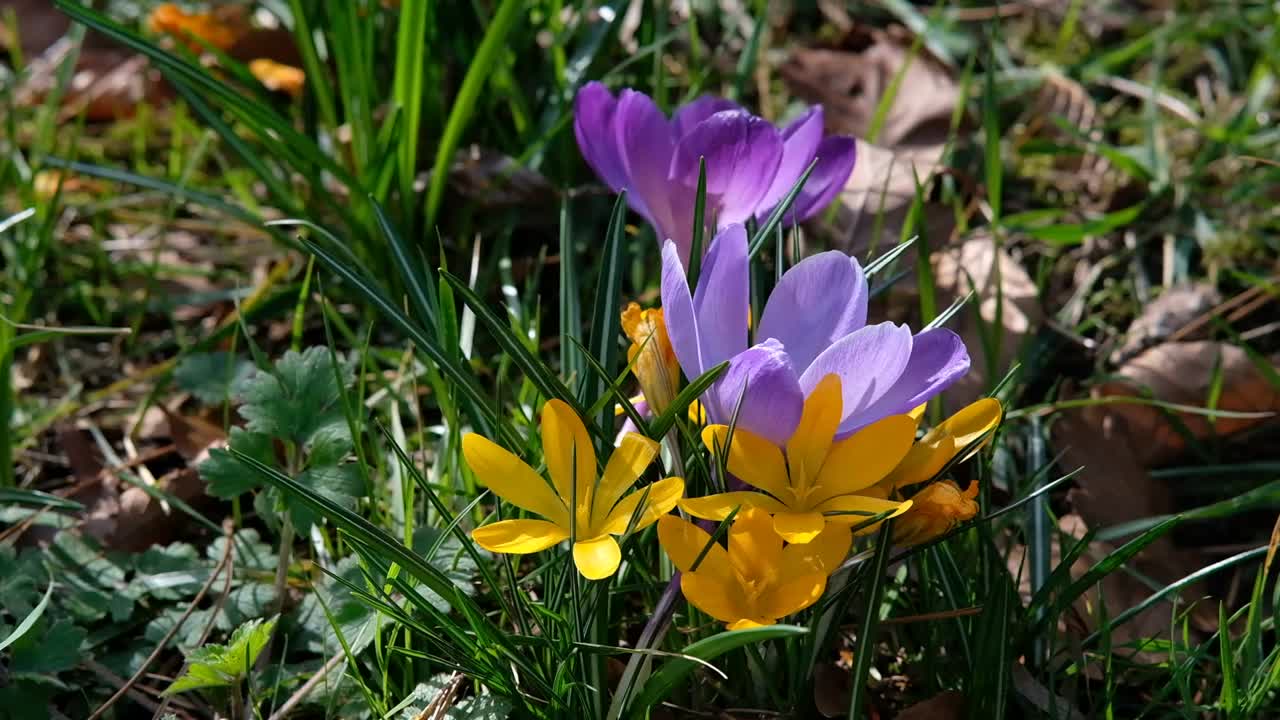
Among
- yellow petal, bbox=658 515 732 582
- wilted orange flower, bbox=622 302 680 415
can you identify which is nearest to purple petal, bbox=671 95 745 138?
wilted orange flower, bbox=622 302 680 415

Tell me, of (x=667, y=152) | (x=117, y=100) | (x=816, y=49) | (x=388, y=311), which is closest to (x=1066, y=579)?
(x=667, y=152)

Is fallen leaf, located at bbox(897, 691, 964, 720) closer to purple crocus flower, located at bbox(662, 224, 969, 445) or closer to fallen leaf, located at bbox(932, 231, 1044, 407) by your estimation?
purple crocus flower, located at bbox(662, 224, 969, 445)

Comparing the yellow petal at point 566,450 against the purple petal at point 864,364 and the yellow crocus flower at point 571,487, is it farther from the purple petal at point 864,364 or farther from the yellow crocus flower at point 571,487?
the purple petal at point 864,364

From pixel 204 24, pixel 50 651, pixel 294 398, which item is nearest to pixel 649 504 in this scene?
pixel 294 398

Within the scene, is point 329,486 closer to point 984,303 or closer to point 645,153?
point 645,153

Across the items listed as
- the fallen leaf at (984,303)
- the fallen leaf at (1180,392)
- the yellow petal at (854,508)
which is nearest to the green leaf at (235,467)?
the yellow petal at (854,508)
